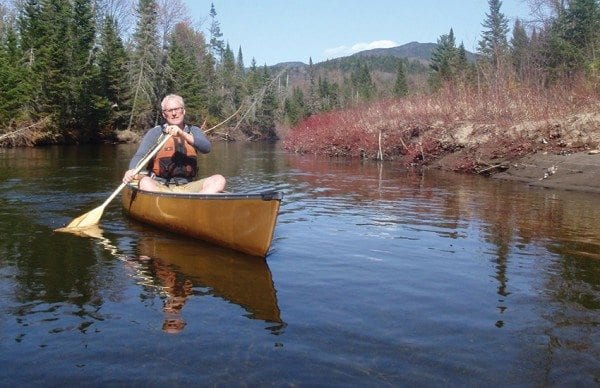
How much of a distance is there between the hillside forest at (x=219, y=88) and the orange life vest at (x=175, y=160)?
217cm

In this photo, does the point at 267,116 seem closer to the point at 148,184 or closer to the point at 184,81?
the point at 184,81

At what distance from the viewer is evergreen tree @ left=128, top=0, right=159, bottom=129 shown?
41.1 m

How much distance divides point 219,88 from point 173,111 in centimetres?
5879

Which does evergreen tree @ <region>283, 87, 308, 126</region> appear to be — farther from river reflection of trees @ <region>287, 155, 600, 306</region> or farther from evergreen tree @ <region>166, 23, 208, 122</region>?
river reflection of trees @ <region>287, 155, 600, 306</region>

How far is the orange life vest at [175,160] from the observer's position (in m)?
7.20

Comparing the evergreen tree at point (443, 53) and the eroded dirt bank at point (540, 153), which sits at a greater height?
the evergreen tree at point (443, 53)

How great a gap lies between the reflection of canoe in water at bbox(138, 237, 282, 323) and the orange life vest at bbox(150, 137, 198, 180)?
1.16m

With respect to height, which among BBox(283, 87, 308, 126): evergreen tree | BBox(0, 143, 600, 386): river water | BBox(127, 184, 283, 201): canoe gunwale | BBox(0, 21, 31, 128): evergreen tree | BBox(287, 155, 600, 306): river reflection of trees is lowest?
BBox(0, 143, 600, 386): river water

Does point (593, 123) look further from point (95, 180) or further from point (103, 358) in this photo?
point (103, 358)

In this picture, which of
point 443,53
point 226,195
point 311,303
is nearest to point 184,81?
point 443,53

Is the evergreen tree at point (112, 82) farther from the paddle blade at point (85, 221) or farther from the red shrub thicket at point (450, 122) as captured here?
the paddle blade at point (85, 221)

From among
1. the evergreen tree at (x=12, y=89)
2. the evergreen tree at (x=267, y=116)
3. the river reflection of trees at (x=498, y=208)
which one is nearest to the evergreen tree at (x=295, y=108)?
the evergreen tree at (x=267, y=116)

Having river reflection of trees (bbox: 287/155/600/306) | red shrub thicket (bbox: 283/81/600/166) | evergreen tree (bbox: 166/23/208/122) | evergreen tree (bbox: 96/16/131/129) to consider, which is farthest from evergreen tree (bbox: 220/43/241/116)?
river reflection of trees (bbox: 287/155/600/306)

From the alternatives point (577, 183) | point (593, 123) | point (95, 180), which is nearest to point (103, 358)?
point (95, 180)
